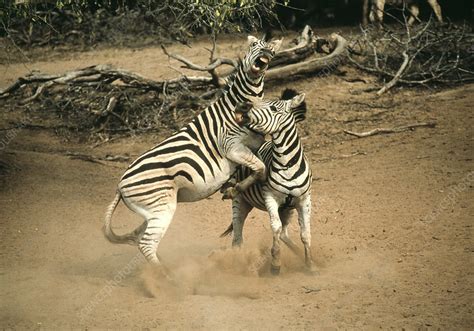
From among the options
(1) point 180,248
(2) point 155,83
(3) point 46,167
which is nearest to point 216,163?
(1) point 180,248

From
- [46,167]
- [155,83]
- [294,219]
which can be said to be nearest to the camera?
[294,219]

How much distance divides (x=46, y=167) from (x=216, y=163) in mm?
4748

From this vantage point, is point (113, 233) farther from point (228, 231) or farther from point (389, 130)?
point (389, 130)

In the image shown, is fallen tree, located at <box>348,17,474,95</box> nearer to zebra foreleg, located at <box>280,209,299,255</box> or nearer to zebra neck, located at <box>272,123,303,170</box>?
zebra foreleg, located at <box>280,209,299,255</box>

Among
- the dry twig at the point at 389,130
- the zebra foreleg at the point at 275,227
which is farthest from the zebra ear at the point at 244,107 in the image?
the dry twig at the point at 389,130

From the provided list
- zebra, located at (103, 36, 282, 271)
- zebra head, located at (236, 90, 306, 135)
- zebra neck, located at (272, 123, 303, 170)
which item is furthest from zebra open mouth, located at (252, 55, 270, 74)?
zebra neck, located at (272, 123, 303, 170)

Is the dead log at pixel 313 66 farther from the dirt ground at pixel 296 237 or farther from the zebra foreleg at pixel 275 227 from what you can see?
the zebra foreleg at pixel 275 227

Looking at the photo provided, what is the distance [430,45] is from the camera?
1384 centimetres

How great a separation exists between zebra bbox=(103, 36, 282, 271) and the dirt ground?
56 cm

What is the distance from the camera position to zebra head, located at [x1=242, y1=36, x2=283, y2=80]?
24.2 feet

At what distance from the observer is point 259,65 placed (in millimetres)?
7414

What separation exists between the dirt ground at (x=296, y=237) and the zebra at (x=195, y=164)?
1.85ft

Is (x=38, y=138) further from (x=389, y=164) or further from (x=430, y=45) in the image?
(x=430, y=45)

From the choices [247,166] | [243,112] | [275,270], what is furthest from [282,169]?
[275,270]
